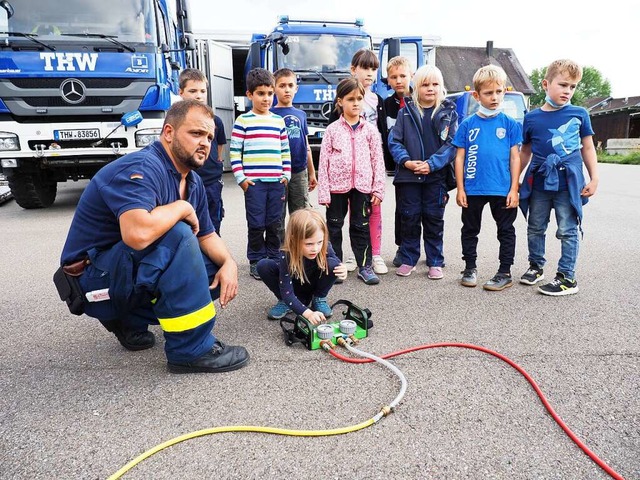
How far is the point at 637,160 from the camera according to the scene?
20.4 meters

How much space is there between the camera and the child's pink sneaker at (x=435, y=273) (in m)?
4.09

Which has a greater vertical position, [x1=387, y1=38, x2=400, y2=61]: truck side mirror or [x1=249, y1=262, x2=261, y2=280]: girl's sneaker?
[x1=387, y1=38, x2=400, y2=61]: truck side mirror

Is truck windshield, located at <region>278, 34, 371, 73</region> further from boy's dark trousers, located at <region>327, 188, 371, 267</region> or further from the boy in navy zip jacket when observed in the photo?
boy's dark trousers, located at <region>327, 188, 371, 267</region>

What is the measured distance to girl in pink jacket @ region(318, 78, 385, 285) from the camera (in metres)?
3.98

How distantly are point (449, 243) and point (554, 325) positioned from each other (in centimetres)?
239

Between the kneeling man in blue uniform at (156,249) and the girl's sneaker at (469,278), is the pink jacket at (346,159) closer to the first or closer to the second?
the girl's sneaker at (469,278)

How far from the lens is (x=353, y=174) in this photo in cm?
400

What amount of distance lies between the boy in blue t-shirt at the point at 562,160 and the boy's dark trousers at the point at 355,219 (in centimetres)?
127

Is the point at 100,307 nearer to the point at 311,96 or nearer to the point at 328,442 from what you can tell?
the point at 328,442

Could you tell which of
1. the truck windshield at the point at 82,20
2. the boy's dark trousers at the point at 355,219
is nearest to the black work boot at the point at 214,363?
the boy's dark trousers at the point at 355,219

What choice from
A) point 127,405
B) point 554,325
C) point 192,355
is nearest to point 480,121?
point 554,325

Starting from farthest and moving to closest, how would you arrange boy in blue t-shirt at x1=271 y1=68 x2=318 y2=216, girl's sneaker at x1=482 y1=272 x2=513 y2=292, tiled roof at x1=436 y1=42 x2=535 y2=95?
tiled roof at x1=436 y1=42 x2=535 y2=95 < boy in blue t-shirt at x1=271 y1=68 x2=318 y2=216 < girl's sneaker at x1=482 y1=272 x2=513 y2=292

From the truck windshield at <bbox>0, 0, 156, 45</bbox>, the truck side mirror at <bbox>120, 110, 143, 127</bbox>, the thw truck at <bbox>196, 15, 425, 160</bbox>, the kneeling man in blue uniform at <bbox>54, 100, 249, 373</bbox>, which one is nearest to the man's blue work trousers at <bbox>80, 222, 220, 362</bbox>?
the kneeling man in blue uniform at <bbox>54, 100, 249, 373</bbox>

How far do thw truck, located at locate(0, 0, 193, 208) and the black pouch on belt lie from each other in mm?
4588
